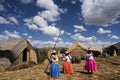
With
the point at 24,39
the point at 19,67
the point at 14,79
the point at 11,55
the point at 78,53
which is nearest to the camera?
the point at 14,79

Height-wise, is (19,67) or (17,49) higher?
(17,49)

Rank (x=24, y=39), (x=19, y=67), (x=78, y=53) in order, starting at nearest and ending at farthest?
(x=19, y=67) → (x=24, y=39) → (x=78, y=53)

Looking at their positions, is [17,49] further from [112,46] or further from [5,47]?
[112,46]

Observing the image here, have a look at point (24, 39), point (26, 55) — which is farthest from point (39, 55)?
point (24, 39)

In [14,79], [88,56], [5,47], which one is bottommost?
[14,79]

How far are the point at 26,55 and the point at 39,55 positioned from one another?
2.75m

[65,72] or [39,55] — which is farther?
[39,55]

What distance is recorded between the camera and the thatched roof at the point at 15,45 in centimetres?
1917

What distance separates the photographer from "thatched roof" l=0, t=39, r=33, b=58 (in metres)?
19.2

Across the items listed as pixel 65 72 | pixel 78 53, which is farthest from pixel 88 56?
pixel 78 53

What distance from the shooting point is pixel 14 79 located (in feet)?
35.1

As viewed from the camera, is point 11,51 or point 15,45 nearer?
point 11,51

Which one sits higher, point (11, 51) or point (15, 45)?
point (15, 45)

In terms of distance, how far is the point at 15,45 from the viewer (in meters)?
19.7
